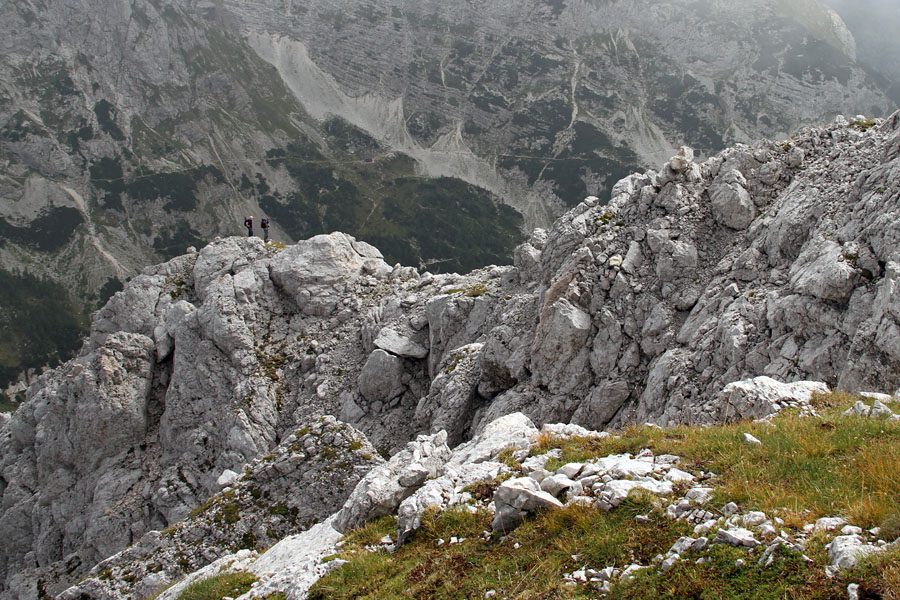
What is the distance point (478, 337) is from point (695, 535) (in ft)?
102

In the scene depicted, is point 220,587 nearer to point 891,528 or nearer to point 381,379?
point 891,528

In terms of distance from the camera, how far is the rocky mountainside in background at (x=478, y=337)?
21766mm

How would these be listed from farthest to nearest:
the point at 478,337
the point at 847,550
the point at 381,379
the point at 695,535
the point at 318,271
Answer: the point at 318,271 → the point at 381,379 → the point at 478,337 → the point at 695,535 → the point at 847,550

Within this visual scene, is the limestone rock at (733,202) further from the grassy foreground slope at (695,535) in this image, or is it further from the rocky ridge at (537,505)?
the grassy foreground slope at (695,535)

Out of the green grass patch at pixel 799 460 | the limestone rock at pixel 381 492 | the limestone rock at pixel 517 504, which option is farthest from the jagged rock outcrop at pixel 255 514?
the limestone rock at pixel 517 504

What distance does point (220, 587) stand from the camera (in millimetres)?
13852

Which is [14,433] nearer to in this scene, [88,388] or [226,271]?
[88,388]

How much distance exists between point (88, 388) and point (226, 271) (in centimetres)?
1500

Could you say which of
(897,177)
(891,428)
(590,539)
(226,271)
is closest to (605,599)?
(590,539)

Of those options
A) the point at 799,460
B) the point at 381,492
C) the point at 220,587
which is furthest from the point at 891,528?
the point at 220,587

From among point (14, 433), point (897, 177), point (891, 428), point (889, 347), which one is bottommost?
point (14, 433)

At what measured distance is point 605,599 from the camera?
7539 mm

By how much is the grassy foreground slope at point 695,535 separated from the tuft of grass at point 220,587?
3523mm

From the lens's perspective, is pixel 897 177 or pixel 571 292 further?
pixel 571 292
